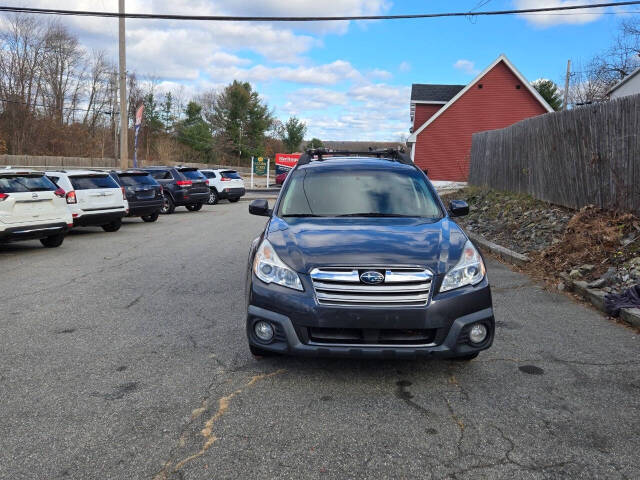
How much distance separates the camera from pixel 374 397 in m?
3.74

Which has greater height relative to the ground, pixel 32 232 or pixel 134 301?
pixel 32 232

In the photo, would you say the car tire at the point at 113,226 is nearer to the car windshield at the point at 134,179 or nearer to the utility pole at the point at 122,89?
the car windshield at the point at 134,179

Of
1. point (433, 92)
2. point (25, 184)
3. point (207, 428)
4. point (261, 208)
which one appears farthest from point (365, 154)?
point (433, 92)

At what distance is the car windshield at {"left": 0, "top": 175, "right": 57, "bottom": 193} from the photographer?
10367mm

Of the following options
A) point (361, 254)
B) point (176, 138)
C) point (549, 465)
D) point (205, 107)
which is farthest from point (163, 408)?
point (205, 107)

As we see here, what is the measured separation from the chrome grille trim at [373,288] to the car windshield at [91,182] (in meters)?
11.5

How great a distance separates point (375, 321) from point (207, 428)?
128cm

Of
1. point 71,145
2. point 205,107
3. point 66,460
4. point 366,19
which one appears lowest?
point 66,460

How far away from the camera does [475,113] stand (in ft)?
107

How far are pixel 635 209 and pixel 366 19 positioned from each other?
11243 millimetres

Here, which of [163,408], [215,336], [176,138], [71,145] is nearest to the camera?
[163,408]

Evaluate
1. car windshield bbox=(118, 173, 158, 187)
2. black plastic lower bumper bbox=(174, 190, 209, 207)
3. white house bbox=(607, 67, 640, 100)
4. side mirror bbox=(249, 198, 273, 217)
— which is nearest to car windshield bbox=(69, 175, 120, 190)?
car windshield bbox=(118, 173, 158, 187)

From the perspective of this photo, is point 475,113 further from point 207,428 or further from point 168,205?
point 207,428

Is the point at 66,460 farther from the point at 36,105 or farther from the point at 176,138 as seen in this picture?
the point at 176,138
